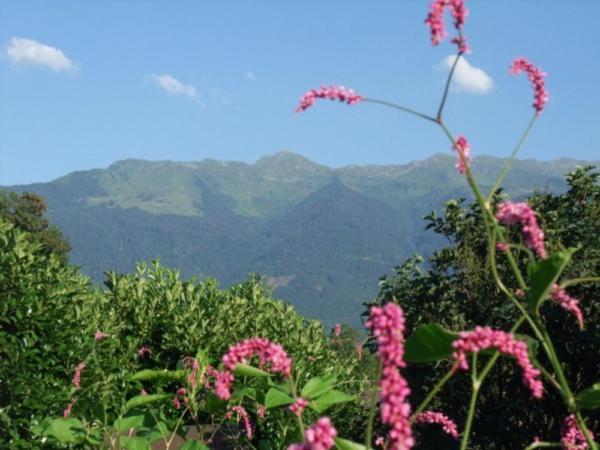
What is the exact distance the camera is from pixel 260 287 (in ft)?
41.3

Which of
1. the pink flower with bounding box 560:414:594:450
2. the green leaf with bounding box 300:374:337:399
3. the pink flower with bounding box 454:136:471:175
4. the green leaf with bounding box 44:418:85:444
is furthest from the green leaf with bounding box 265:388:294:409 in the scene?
the pink flower with bounding box 454:136:471:175

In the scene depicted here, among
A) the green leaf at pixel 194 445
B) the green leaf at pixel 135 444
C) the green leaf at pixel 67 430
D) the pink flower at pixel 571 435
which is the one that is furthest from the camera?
the green leaf at pixel 67 430

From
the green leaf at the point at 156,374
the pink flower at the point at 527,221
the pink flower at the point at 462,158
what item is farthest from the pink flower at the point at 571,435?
the green leaf at the point at 156,374

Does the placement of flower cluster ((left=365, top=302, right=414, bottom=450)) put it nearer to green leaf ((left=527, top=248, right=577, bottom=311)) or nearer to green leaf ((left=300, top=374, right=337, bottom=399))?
green leaf ((left=527, top=248, right=577, bottom=311))

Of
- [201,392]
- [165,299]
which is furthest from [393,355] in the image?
[165,299]

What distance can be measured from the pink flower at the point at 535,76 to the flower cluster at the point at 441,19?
0.77ft

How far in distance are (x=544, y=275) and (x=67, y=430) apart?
3.34 meters

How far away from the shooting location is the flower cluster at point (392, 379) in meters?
1.53

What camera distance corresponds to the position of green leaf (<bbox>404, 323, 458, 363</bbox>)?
2.33 m

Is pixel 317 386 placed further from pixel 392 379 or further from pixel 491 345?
pixel 392 379

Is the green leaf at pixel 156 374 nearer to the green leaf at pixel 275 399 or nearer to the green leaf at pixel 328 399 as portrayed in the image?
the green leaf at pixel 275 399

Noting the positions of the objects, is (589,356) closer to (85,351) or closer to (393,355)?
(85,351)

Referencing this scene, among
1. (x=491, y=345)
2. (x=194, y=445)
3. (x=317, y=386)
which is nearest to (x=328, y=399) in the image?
(x=317, y=386)

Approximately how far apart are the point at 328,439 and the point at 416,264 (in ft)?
42.8
